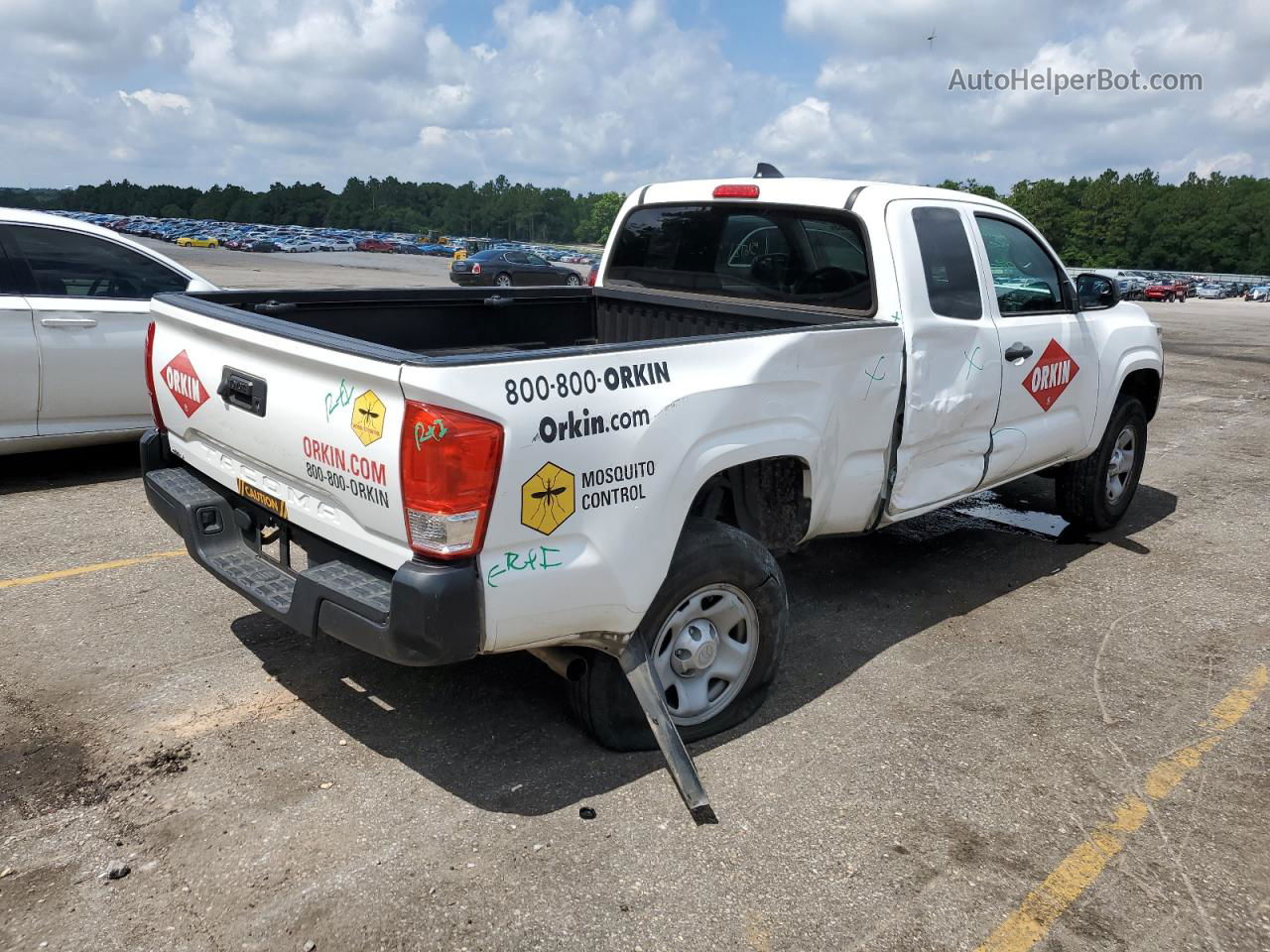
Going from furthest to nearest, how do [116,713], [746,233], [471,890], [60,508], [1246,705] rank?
[60,508], [746,233], [1246,705], [116,713], [471,890]

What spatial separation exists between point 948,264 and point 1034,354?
0.86 m

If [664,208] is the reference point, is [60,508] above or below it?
below

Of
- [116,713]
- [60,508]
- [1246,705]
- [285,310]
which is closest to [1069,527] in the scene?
[1246,705]

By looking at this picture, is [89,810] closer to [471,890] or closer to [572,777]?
[471,890]

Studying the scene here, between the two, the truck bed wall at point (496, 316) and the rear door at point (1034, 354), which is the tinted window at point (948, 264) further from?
the truck bed wall at point (496, 316)

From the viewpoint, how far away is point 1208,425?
1072 centimetres

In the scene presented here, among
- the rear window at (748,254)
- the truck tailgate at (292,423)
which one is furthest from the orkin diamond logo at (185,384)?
the rear window at (748,254)

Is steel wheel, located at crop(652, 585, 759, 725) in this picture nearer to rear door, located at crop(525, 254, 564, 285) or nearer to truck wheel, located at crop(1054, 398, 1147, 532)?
truck wheel, located at crop(1054, 398, 1147, 532)

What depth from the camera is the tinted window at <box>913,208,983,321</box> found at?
4.49 metres

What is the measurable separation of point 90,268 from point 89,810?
4545 millimetres

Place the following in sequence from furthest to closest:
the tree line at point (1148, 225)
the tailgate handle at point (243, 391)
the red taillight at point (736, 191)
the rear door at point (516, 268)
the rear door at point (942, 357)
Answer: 1. the tree line at point (1148, 225)
2. the rear door at point (516, 268)
3. the red taillight at point (736, 191)
4. the rear door at point (942, 357)
5. the tailgate handle at point (243, 391)

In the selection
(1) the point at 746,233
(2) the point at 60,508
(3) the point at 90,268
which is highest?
(1) the point at 746,233

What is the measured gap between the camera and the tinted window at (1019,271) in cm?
498

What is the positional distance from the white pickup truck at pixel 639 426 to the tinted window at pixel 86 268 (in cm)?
279
